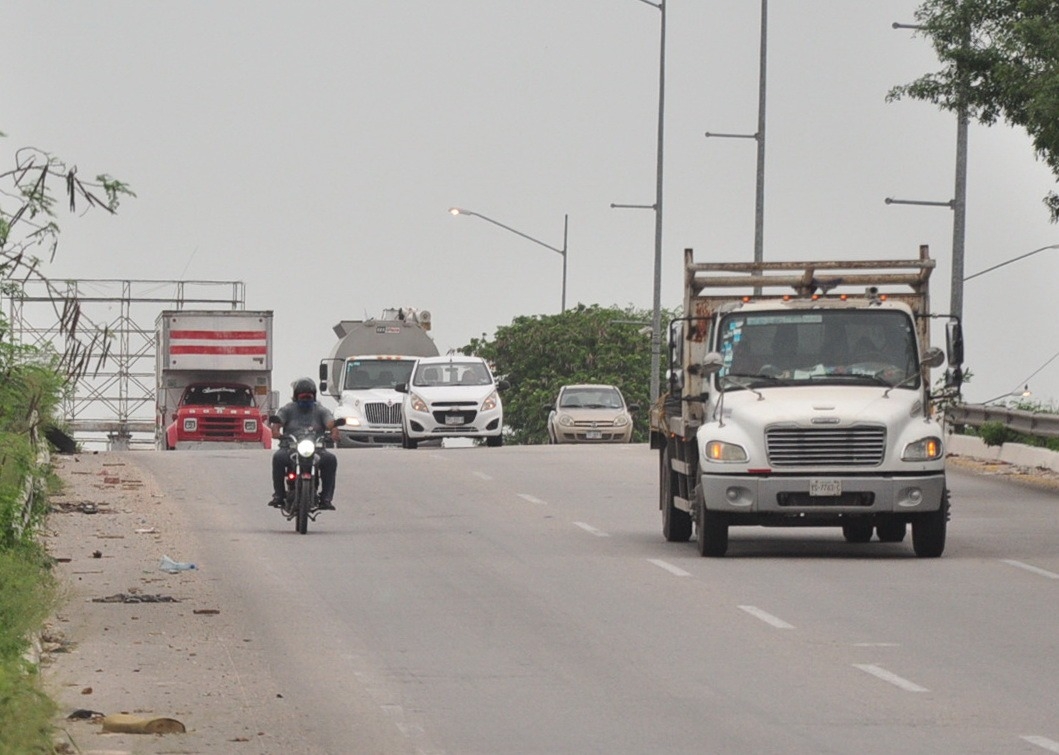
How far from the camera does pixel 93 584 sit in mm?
18250

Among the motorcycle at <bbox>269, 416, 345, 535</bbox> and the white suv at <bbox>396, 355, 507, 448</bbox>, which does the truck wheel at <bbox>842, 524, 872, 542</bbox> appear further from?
the white suv at <bbox>396, 355, 507, 448</bbox>

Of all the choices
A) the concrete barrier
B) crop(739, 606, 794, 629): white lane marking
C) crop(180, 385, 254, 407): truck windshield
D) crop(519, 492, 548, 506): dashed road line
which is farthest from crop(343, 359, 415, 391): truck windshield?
crop(739, 606, 794, 629): white lane marking

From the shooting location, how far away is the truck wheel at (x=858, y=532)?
2266 cm

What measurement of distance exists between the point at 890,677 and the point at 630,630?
8.88ft

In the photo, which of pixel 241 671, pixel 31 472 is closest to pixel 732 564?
pixel 31 472

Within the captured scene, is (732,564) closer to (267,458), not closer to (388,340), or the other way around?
(267,458)

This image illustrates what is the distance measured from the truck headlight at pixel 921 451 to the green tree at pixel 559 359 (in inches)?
3053

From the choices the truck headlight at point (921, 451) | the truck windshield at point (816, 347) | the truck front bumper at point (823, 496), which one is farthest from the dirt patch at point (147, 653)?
the truck headlight at point (921, 451)

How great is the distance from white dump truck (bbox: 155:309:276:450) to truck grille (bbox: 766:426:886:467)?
100 ft

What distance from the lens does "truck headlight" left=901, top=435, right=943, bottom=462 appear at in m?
20.4

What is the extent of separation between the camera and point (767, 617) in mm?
16078

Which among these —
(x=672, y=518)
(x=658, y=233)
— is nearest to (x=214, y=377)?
(x=658, y=233)

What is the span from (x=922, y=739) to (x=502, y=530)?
45.0 ft

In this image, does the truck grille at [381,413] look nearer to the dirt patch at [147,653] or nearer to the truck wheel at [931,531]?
the dirt patch at [147,653]
